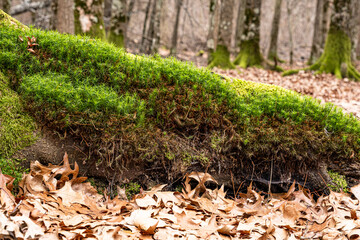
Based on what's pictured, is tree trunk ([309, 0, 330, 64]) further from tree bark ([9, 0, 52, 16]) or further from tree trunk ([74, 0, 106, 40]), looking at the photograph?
tree bark ([9, 0, 52, 16])

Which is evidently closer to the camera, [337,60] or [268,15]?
[337,60]

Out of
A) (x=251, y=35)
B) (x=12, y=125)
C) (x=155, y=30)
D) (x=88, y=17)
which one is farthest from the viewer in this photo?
(x=155, y=30)

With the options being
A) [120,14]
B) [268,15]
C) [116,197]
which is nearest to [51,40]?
[116,197]

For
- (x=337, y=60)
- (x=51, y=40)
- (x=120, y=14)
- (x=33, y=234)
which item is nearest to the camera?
(x=33, y=234)

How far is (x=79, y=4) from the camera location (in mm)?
6027

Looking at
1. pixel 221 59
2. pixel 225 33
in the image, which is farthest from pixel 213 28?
pixel 221 59

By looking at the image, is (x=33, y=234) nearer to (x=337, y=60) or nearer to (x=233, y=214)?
(x=233, y=214)

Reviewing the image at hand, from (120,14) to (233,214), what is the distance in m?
10.3

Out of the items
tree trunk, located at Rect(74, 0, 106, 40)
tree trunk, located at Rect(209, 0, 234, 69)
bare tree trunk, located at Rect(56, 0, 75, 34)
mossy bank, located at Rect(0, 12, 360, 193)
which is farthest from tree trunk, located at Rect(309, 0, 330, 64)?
bare tree trunk, located at Rect(56, 0, 75, 34)

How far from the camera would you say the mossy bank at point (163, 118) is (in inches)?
117

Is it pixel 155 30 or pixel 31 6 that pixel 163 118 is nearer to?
pixel 31 6

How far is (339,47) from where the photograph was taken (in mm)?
9641

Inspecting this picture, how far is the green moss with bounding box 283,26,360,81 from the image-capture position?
31.5 feet

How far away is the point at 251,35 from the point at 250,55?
0.82 m
